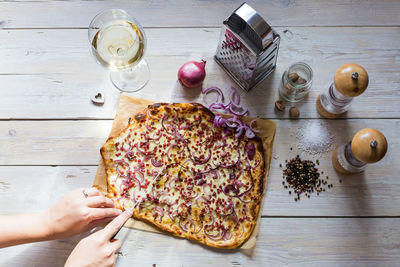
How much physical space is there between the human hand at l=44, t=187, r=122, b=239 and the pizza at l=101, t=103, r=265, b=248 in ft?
0.39

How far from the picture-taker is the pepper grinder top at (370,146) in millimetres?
1313

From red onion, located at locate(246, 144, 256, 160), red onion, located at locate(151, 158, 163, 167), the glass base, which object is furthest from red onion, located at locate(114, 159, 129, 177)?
red onion, located at locate(246, 144, 256, 160)

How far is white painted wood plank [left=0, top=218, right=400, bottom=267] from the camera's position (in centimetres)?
153

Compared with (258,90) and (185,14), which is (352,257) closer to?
(258,90)

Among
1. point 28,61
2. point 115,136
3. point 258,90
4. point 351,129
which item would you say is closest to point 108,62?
point 115,136

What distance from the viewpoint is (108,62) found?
1357mm

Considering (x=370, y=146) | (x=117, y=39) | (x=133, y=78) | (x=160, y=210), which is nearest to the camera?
(x=370, y=146)

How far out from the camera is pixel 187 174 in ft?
5.09

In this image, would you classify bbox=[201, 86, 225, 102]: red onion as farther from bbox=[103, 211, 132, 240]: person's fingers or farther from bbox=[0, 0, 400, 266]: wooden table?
bbox=[103, 211, 132, 240]: person's fingers

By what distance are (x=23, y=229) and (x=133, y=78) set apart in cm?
78

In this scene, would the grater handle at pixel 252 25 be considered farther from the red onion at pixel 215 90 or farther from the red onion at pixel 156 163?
the red onion at pixel 156 163

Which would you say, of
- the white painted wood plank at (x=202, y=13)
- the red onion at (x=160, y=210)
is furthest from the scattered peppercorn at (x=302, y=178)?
the white painted wood plank at (x=202, y=13)

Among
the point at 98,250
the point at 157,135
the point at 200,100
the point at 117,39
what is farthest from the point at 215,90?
the point at 98,250

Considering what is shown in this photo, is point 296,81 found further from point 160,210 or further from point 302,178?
point 160,210
